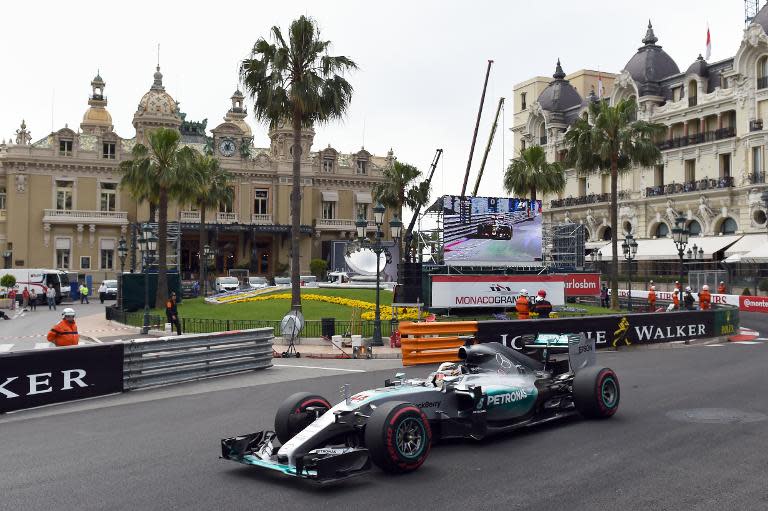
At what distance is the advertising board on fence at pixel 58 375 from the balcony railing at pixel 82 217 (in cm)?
5623

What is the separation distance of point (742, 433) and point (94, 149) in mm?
67183

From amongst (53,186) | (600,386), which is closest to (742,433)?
(600,386)

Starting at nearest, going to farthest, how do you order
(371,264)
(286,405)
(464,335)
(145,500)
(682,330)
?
(145,500), (286,405), (464,335), (682,330), (371,264)

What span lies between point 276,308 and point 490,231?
34.6 ft

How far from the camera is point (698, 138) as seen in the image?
5628cm

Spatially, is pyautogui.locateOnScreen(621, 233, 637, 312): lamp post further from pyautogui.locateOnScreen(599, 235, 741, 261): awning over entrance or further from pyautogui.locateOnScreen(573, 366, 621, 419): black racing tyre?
pyautogui.locateOnScreen(573, 366, 621, 419): black racing tyre

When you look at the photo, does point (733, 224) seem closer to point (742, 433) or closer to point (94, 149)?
point (742, 433)

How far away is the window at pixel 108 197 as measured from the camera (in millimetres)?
68312

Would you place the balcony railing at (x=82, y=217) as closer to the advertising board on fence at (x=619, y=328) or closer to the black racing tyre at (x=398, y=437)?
the advertising board on fence at (x=619, y=328)

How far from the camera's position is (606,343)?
22000 mm

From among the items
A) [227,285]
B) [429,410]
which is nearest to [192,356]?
[429,410]

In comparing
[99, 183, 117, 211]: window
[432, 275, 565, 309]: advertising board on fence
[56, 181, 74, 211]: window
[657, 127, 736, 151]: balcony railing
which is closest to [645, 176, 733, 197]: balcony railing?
[657, 127, 736, 151]: balcony railing

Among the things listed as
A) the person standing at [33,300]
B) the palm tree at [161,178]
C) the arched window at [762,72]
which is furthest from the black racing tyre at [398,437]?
the arched window at [762,72]

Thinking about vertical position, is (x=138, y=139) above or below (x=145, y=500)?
above
